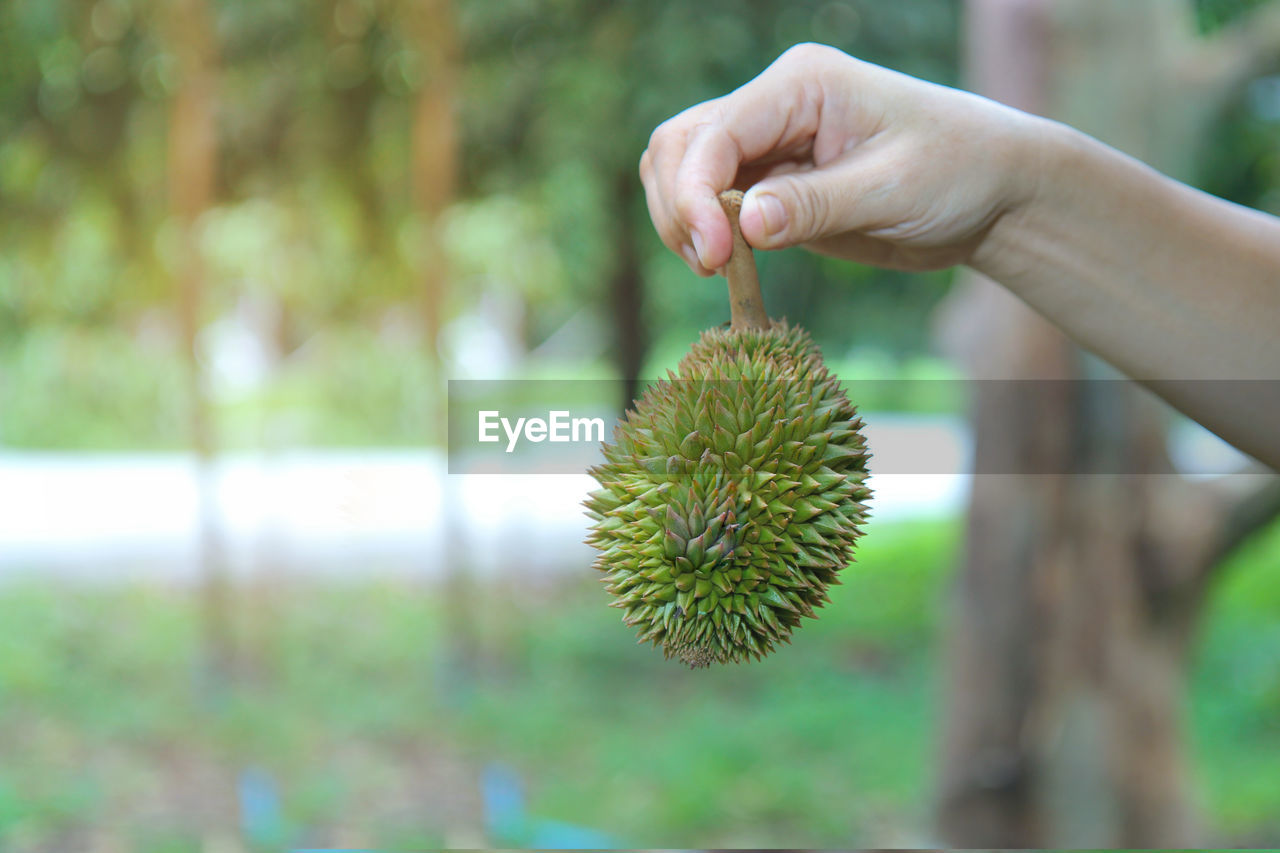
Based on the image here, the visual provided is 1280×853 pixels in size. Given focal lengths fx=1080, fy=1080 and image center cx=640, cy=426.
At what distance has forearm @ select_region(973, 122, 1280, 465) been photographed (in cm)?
92

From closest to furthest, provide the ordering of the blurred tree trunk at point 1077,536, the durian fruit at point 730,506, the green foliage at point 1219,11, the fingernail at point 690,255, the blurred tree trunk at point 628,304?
the durian fruit at point 730,506
the fingernail at point 690,255
the blurred tree trunk at point 1077,536
the green foliage at point 1219,11
the blurred tree trunk at point 628,304

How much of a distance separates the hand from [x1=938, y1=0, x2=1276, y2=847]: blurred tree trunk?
1682mm

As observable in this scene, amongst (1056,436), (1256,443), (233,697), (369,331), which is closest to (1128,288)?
(1256,443)

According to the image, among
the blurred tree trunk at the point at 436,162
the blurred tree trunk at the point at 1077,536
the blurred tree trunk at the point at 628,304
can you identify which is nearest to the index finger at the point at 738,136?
the blurred tree trunk at the point at 1077,536

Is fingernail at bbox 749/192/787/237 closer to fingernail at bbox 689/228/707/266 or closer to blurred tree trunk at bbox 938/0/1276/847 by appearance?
fingernail at bbox 689/228/707/266

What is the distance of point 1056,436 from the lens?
8.44 feet

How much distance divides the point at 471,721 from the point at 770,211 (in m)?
3.52

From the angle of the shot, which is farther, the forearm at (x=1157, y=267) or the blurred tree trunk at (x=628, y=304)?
the blurred tree trunk at (x=628, y=304)

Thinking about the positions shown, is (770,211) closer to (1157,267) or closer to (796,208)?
(796,208)

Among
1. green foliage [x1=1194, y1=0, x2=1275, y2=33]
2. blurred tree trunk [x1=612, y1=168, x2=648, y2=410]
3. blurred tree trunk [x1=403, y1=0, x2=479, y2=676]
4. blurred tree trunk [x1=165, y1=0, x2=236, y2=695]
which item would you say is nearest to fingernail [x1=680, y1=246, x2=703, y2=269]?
blurred tree trunk [x1=403, y1=0, x2=479, y2=676]

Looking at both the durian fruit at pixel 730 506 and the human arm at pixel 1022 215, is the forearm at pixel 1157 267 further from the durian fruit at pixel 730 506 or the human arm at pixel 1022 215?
the durian fruit at pixel 730 506

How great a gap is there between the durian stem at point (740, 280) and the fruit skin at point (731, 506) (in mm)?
43

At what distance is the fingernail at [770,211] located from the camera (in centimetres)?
69

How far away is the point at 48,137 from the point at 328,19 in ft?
4.03
